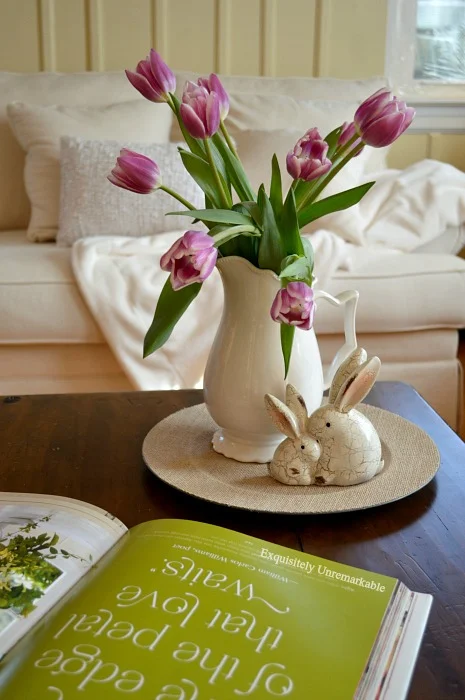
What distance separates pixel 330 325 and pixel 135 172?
4.08 ft

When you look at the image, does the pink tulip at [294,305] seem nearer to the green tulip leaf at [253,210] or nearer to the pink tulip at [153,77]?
the green tulip leaf at [253,210]

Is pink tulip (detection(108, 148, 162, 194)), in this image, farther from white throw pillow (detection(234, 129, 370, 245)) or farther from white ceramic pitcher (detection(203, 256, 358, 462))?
white throw pillow (detection(234, 129, 370, 245))

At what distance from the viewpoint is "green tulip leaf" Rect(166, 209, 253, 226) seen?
2.55ft

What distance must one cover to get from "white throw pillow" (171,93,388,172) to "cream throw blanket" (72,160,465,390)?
1.21 feet

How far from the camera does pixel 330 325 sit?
197cm

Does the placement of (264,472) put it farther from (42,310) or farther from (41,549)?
(42,310)

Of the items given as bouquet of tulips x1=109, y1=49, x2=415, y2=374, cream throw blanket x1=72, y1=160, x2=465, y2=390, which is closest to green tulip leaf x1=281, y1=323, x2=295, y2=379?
bouquet of tulips x1=109, y1=49, x2=415, y2=374

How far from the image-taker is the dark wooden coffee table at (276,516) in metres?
0.63

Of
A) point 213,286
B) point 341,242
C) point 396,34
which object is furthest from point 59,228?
point 396,34

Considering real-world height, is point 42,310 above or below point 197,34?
below

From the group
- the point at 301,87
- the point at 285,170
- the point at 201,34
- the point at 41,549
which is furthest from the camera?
the point at 201,34

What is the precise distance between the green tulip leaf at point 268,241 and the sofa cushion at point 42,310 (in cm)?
116

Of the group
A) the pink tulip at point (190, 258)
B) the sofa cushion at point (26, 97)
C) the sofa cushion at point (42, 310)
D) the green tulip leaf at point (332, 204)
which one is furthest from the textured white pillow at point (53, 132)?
the pink tulip at point (190, 258)

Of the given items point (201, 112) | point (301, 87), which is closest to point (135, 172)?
point (201, 112)
